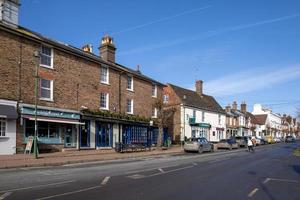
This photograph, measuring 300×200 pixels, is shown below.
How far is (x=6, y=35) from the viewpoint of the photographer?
24359 mm

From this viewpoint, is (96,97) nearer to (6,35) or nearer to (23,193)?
(6,35)

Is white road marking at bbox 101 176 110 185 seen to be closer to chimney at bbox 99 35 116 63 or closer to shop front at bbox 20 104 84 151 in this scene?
shop front at bbox 20 104 84 151

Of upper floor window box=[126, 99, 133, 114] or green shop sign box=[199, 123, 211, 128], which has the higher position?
upper floor window box=[126, 99, 133, 114]

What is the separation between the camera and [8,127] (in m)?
24.0

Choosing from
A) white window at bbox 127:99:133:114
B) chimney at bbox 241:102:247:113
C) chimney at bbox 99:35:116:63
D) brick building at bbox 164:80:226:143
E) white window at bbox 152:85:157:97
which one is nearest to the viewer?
chimney at bbox 99:35:116:63

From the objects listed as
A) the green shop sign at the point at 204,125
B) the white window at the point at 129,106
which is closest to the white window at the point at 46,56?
the white window at the point at 129,106

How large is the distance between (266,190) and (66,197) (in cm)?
654

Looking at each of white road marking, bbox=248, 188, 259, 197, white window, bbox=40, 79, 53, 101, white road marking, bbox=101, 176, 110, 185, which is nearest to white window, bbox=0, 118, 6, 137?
white window, bbox=40, 79, 53, 101

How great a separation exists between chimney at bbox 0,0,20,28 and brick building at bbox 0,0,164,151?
0.31 feet

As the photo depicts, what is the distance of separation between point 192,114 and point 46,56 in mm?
29790

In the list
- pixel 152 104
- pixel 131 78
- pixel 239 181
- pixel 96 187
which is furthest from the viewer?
pixel 152 104

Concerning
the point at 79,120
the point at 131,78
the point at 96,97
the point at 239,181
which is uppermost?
the point at 131,78

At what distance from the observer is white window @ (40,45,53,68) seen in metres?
27.6

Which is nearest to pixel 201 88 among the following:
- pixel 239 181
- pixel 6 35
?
pixel 6 35
